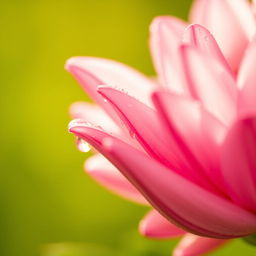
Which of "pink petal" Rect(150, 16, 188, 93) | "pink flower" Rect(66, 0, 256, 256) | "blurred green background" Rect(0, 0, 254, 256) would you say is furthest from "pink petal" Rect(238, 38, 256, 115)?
"blurred green background" Rect(0, 0, 254, 256)

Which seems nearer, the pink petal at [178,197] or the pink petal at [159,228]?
the pink petal at [178,197]

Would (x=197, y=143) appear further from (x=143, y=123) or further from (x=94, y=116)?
(x=94, y=116)

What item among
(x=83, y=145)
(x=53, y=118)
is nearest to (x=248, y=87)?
(x=83, y=145)

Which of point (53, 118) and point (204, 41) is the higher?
point (204, 41)

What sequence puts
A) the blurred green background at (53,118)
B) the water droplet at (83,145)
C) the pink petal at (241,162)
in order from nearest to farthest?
the pink petal at (241,162)
the water droplet at (83,145)
the blurred green background at (53,118)

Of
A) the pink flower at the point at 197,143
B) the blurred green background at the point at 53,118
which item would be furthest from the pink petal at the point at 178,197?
the blurred green background at the point at 53,118

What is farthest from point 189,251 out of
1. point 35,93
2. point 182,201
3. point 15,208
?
point 35,93

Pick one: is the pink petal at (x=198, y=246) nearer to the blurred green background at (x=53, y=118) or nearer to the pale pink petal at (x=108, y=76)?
the pale pink petal at (x=108, y=76)
